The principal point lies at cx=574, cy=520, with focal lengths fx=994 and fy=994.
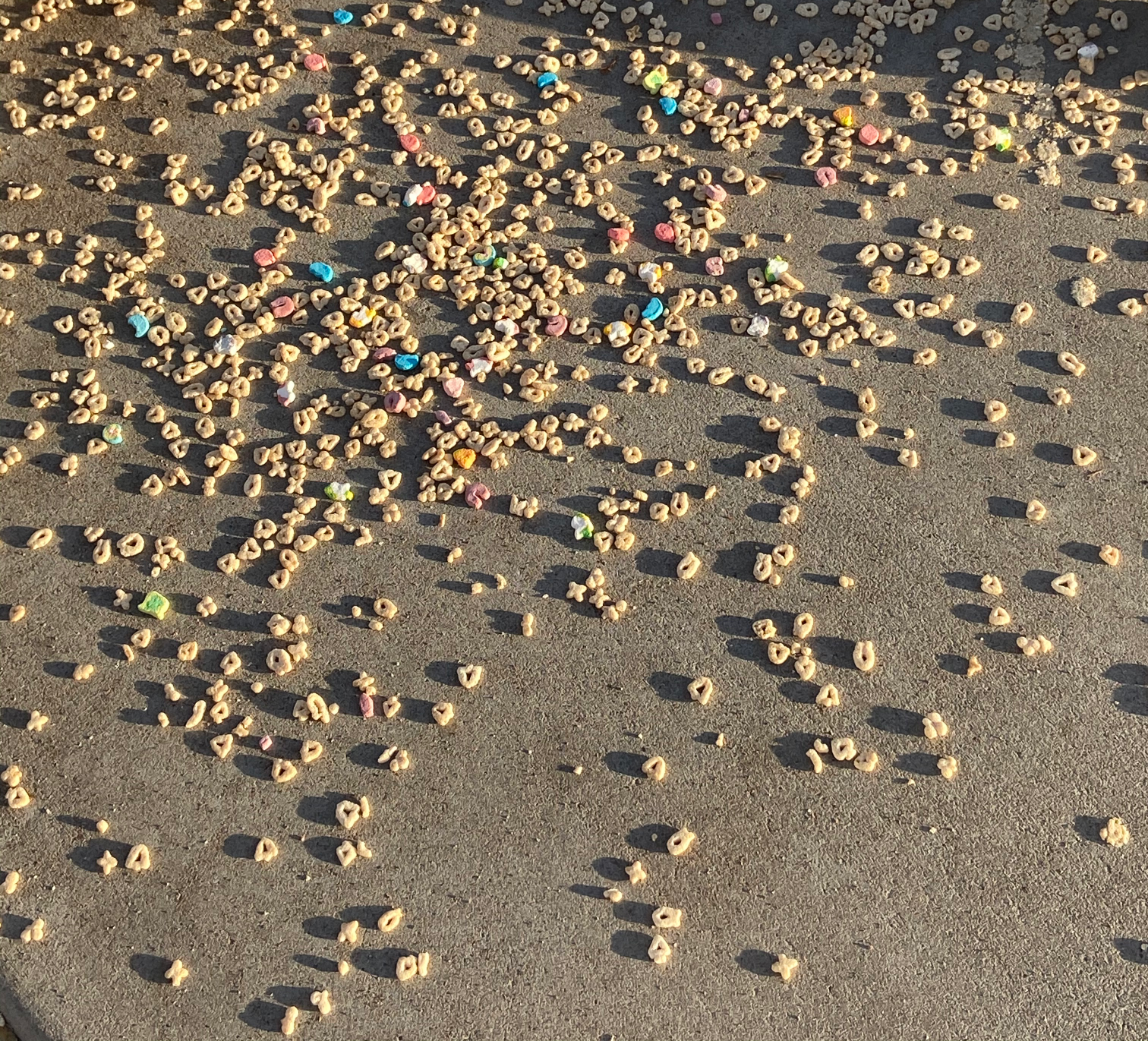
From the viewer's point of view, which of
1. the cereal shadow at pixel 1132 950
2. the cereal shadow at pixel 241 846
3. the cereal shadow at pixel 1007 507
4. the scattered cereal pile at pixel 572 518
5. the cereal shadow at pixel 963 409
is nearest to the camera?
the cereal shadow at pixel 1132 950

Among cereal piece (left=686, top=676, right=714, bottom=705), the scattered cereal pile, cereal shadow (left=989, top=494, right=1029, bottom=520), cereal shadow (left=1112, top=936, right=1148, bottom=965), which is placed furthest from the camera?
cereal shadow (left=989, top=494, right=1029, bottom=520)

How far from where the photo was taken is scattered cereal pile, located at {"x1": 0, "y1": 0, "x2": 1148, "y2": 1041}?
364cm

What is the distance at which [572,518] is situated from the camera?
13.7ft

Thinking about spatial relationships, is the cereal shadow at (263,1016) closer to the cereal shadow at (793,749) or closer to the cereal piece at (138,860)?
the cereal piece at (138,860)

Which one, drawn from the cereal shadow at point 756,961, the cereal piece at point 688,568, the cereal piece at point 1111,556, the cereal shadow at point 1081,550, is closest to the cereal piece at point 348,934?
the cereal shadow at point 756,961

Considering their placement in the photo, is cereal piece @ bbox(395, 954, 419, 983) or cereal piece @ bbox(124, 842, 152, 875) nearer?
cereal piece @ bbox(395, 954, 419, 983)

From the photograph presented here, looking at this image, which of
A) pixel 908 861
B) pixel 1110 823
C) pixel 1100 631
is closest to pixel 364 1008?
pixel 908 861

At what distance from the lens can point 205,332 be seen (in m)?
4.54

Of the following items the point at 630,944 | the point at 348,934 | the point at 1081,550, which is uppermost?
the point at 1081,550

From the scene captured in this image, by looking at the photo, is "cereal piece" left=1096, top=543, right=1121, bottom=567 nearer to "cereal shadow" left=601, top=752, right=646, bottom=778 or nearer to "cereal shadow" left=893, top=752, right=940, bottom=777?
"cereal shadow" left=893, top=752, right=940, bottom=777

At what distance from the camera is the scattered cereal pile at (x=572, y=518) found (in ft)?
11.9

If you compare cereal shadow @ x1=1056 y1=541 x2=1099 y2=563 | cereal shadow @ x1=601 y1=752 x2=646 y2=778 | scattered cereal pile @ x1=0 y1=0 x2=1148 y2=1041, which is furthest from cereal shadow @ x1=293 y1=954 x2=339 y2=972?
cereal shadow @ x1=1056 y1=541 x2=1099 y2=563

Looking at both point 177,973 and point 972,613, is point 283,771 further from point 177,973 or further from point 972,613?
point 972,613

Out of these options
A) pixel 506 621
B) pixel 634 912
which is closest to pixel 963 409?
pixel 506 621
